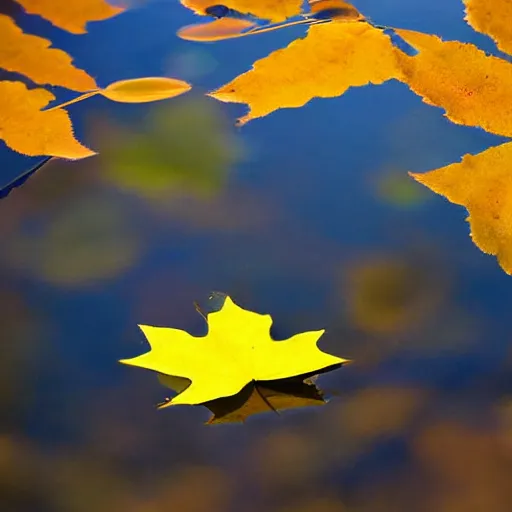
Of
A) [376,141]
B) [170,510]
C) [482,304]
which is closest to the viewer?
[170,510]

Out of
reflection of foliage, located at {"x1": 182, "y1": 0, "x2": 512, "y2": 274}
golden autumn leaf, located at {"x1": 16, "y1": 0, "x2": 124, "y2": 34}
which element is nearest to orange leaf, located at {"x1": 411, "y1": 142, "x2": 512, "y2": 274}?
reflection of foliage, located at {"x1": 182, "y1": 0, "x2": 512, "y2": 274}

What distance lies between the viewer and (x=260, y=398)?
377 mm

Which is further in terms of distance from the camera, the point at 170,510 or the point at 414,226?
the point at 414,226

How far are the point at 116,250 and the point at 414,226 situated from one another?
0.69 ft

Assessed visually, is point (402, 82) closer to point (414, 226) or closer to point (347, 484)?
point (414, 226)

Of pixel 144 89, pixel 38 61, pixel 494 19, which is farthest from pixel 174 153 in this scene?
pixel 494 19

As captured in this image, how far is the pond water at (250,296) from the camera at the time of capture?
1.13 ft

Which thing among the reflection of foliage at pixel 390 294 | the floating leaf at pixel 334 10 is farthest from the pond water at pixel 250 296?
the floating leaf at pixel 334 10

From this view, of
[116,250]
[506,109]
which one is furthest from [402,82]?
[116,250]

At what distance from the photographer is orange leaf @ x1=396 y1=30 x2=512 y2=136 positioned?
2.02 feet

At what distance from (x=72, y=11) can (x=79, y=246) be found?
0.38m

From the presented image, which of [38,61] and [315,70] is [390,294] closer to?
[315,70]

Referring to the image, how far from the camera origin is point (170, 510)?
33 centimetres

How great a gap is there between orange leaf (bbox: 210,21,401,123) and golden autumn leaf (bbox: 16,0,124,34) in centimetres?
19
